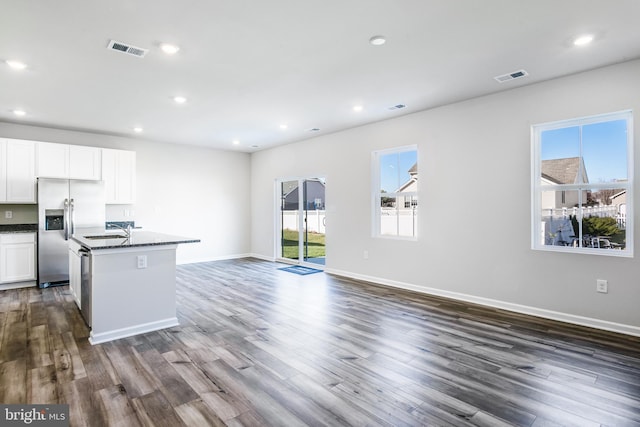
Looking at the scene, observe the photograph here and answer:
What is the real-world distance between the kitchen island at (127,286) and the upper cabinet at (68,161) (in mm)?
2846

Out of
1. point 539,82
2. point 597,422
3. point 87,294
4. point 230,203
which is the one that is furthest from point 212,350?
point 230,203

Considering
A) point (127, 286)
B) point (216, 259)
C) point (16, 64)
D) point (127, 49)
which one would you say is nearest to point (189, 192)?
point (216, 259)

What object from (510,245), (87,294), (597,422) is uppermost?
(510,245)

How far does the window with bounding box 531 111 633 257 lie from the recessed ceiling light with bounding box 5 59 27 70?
221 inches

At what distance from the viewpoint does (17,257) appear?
5.39 meters

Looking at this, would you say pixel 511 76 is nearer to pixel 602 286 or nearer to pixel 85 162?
pixel 602 286

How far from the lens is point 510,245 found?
4152 millimetres

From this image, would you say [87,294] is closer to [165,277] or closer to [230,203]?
[165,277]

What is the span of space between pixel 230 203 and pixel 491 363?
6830 mm

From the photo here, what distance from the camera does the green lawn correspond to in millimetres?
7324

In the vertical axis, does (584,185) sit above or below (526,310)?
above

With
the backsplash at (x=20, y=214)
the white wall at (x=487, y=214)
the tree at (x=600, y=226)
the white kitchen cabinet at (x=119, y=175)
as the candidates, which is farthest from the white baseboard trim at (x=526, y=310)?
the backsplash at (x=20, y=214)

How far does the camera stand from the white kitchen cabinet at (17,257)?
5289 mm

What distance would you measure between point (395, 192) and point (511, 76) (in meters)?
2.34
